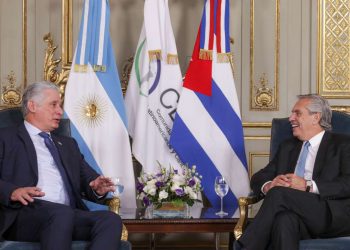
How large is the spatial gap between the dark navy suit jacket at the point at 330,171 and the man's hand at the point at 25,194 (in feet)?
4.07

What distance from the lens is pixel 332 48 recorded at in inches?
210

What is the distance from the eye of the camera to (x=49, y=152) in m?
3.90

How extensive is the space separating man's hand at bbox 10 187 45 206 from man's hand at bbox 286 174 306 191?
1.24 meters

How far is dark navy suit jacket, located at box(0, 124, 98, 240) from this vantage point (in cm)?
358

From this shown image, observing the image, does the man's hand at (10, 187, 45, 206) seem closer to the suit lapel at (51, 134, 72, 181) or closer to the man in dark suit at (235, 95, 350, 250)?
the suit lapel at (51, 134, 72, 181)

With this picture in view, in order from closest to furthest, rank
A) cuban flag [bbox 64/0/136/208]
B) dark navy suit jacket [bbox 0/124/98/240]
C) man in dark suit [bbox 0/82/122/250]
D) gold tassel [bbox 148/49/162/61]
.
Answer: man in dark suit [bbox 0/82/122/250] < dark navy suit jacket [bbox 0/124/98/240] < cuban flag [bbox 64/0/136/208] < gold tassel [bbox 148/49/162/61]

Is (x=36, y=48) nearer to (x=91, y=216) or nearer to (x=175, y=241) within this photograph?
(x=175, y=241)

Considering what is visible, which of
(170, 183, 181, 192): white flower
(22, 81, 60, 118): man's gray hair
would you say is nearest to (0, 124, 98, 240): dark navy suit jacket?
(22, 81, 60, 118): man's gray hair

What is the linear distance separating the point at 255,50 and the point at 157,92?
0.86 meters

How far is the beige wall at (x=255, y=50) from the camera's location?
5348 mm

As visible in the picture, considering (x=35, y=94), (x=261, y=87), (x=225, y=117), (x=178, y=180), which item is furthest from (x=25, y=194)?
(x=261, y=87)

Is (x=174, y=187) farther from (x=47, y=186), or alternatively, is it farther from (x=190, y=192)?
(x=47, y=186)

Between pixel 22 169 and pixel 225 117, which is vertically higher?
pixel 225 117

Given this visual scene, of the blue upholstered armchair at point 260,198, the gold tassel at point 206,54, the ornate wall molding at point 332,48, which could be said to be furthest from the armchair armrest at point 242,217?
A: the ornate wall molding at point 332,48
